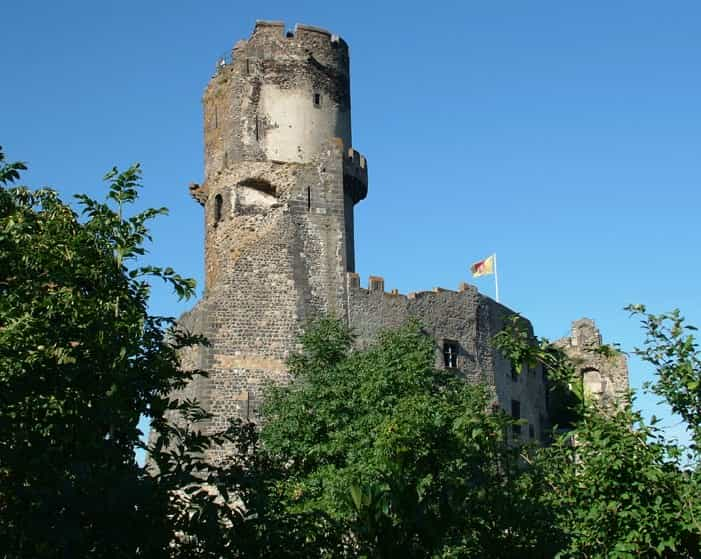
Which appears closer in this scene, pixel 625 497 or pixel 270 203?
pixel 625 497

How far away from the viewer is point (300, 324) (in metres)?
35.1

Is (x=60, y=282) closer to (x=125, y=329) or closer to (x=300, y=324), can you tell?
(x=125, y=329)

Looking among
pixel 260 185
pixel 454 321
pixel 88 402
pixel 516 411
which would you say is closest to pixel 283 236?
pixel 260 185

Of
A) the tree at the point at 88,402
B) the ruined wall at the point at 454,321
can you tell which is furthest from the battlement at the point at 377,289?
the tree at the point at 88,402

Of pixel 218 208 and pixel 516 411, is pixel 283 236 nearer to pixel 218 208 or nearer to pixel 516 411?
pixel 218 208

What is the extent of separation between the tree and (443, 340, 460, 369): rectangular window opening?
2194 cm

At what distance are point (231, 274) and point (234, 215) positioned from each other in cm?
258

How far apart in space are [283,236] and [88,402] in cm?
2258

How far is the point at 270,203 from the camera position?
122ft

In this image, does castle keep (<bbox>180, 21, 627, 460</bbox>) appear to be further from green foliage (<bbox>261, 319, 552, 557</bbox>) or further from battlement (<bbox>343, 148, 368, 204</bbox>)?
green foliage (<bbox>261, 319, 552, 557</bbox>)

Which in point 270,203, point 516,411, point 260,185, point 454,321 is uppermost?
point 260,185

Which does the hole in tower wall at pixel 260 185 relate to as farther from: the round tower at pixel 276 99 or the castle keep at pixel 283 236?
the round tower at pixel 276 99

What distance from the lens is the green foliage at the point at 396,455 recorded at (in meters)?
14.9

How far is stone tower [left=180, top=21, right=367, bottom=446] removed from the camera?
113ft
